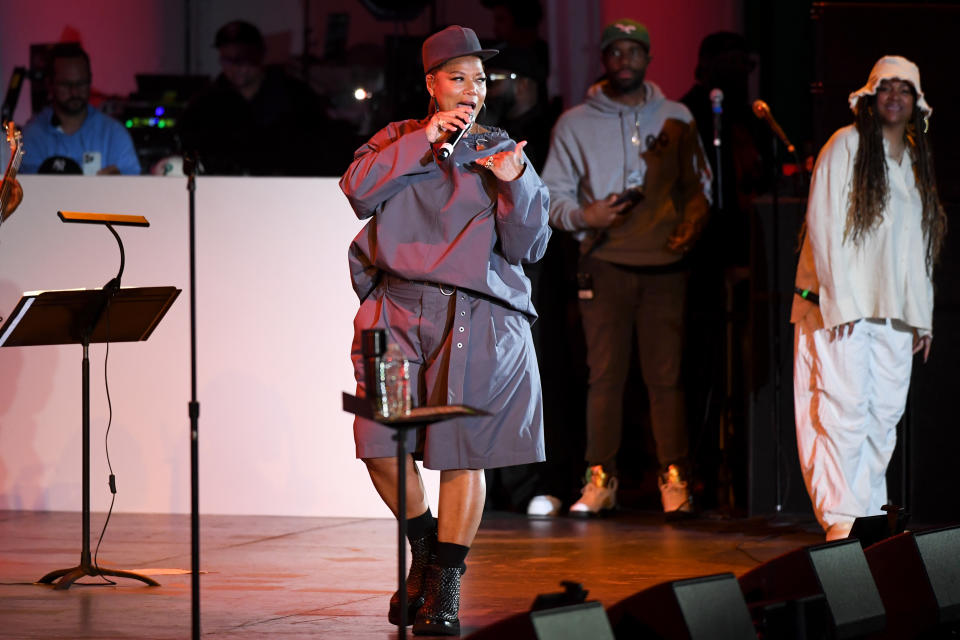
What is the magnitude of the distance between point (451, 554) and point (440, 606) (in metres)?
0.14

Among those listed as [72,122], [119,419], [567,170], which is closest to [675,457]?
[567,170]

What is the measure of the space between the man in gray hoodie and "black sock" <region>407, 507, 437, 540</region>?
7.39 ft

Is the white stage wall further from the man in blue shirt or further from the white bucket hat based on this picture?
the white bucket hat

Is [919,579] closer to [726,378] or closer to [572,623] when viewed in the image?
[572,623]

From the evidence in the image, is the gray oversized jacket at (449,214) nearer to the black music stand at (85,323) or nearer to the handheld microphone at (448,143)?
the handheld microphone at (448,143)

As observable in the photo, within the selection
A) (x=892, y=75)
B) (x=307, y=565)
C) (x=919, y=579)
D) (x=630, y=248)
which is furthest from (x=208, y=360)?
(x=919, y=579)

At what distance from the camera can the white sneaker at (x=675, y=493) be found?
623 centimetres

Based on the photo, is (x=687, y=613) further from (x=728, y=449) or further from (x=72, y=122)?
(x=72, y=122)

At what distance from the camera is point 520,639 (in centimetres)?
260

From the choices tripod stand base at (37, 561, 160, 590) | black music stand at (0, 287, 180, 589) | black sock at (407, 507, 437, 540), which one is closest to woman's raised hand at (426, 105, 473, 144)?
black sock at (407, 507, 437, 540)

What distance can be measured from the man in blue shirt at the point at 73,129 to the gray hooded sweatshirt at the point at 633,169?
2286 mm

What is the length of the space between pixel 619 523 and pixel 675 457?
0.42 metres

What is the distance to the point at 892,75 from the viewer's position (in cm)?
539

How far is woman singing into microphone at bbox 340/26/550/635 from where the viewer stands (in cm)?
392
